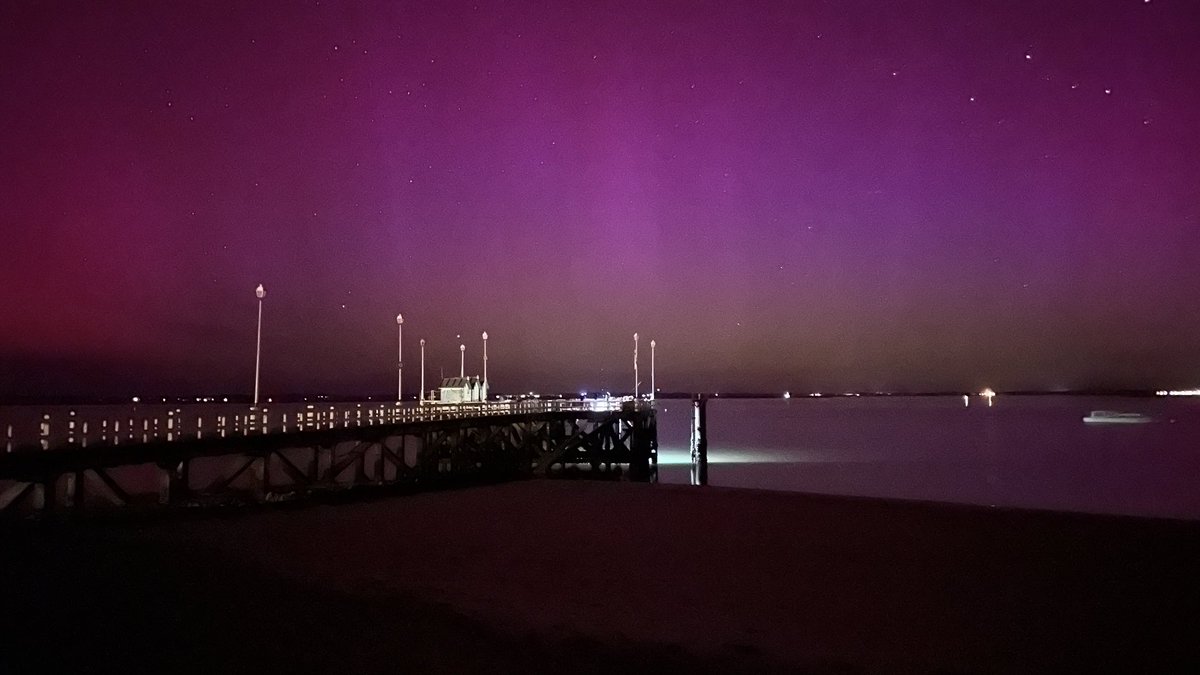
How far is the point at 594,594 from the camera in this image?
→ 10789mm

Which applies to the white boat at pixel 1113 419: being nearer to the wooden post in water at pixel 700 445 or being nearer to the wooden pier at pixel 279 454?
the wooden post in water at pixel 700 445

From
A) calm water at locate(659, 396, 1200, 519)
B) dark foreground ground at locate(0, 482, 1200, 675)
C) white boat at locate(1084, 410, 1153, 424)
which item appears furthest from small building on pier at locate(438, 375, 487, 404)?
white boat at locate(1084, 410, 1153, 424)

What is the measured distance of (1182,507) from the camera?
40.5 meters

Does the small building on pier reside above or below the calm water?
above

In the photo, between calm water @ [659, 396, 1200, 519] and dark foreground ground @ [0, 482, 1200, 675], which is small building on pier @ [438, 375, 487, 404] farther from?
dark foreground ground @ [0, 482, 1200, 675]

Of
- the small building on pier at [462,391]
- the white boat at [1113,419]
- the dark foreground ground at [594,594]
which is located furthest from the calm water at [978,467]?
the white boat at [1113,419]

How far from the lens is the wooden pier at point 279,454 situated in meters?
17.3

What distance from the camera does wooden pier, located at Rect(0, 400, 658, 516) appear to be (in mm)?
17328

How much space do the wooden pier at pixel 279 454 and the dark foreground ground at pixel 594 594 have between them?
230 centimetres

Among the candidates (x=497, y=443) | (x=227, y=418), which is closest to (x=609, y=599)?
(x=227, y=418)

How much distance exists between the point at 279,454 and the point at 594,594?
15.1m

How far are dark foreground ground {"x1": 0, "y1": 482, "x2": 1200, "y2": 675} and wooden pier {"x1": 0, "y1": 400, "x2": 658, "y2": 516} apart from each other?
90.7 inches

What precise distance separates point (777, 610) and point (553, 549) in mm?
4981

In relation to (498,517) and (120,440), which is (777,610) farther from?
(120,440)
